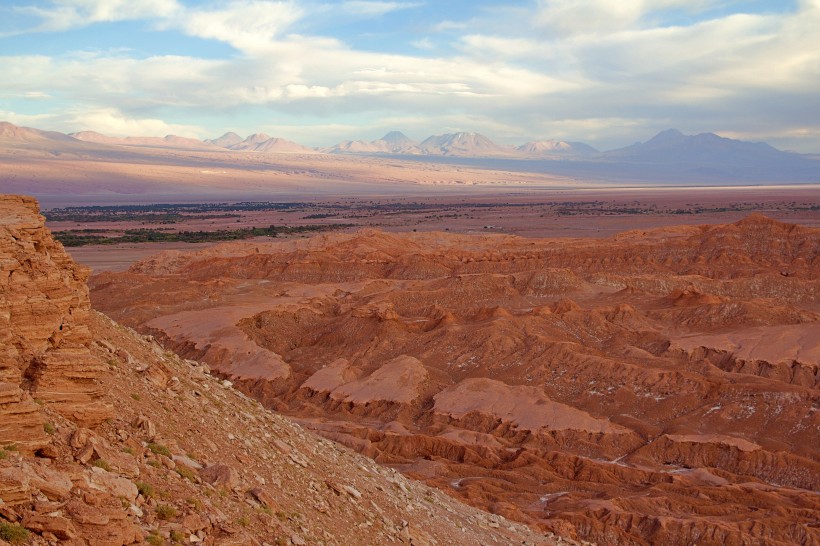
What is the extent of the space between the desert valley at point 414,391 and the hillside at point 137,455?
38 mm

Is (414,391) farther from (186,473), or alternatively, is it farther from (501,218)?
(501,218)

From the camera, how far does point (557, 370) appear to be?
33.8m

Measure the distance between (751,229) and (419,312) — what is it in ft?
98.6

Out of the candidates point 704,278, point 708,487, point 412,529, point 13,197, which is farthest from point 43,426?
point 704,278

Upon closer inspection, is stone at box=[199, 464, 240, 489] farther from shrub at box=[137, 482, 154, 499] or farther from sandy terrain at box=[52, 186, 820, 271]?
sandy terrain at box=[52, 186, 820, 271]

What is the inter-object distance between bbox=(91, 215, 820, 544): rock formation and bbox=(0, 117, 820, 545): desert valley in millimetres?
118

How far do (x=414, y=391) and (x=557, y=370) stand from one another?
5.70 metres

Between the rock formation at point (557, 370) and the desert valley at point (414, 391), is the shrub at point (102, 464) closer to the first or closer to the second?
the desert valley at point (414, 391)

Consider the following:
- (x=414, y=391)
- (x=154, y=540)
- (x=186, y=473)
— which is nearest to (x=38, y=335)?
(x=186, y=473)

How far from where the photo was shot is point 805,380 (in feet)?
103

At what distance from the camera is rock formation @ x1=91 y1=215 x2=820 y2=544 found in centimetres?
2311

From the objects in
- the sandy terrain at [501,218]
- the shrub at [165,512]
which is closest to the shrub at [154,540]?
the shrub at [165,512]

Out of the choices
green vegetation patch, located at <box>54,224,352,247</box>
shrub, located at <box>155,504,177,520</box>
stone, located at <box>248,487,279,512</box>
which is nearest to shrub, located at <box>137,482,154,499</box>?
shrub, located at <box>155,504,177,520</box>

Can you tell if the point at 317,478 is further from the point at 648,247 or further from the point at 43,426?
the point at 648,247
